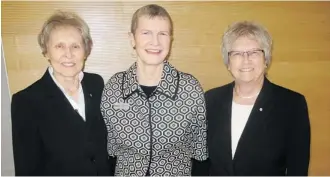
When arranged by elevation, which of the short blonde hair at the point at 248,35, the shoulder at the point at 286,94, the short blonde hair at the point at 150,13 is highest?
the short blonde hair at the point at 150,13

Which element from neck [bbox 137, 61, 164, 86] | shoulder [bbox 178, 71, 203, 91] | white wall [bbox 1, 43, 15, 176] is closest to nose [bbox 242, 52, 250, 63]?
shoulder [bbox 178, 71, 203, 91]

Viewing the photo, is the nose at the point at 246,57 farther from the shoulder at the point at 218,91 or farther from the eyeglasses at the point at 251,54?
the shoulder at the point at 218,91

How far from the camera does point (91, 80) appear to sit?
1.53 m

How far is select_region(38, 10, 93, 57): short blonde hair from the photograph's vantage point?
4.69 ft

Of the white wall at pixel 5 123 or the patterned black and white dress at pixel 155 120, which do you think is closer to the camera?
the patterned black and white dress at pixel 155 120

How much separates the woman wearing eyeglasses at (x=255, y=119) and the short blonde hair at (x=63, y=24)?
62 centimetres

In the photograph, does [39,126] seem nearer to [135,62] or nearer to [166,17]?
[135,62]

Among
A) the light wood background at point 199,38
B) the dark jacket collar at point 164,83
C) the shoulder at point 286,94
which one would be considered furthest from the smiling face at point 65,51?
the shoulder at point 286,94

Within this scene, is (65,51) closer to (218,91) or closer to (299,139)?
(218,91)

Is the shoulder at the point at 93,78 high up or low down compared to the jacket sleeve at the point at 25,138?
up

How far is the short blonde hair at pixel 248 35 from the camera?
144cm

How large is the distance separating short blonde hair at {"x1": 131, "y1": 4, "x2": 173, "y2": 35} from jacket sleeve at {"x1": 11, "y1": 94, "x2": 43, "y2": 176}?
56 centimetres

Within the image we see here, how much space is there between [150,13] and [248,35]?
43 centimetres

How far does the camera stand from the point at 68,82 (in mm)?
1458
